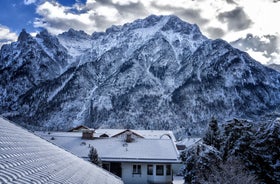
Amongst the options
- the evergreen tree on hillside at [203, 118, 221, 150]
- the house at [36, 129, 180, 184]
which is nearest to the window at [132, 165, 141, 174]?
the house at [36, 129, 180, 184]

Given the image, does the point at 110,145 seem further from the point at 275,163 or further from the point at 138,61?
the point at 138,61

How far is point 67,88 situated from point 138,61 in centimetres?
4660

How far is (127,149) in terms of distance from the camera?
34.5m

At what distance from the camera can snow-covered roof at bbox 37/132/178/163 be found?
32312 millimetres

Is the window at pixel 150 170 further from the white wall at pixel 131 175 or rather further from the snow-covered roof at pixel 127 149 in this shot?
the snow-covered roof at pixel 127 149

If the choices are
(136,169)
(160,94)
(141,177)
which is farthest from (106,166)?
(160,94)

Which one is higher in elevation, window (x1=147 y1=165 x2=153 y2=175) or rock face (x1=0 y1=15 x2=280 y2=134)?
rock face (x1=0 y1=15 x2=280 y2=134)

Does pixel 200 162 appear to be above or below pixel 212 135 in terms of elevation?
below

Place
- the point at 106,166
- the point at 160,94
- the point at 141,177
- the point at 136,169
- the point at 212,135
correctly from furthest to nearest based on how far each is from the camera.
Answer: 1. the point at 160,94
2. the point at 106,166
3. the point at 136,169
4. the point at 141,177
5. the point at 212,135

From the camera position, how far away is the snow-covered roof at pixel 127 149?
3231cm

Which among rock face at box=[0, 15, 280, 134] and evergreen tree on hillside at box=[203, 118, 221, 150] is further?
rock face at box=[0, 15, 280, 134]

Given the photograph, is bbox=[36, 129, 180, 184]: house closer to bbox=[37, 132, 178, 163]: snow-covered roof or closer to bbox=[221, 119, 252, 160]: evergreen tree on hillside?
bbox=[37, 132, 178, 163]: snow-covered roof

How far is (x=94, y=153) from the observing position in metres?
29.1

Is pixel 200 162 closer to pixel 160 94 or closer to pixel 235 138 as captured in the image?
pixel 235 138
